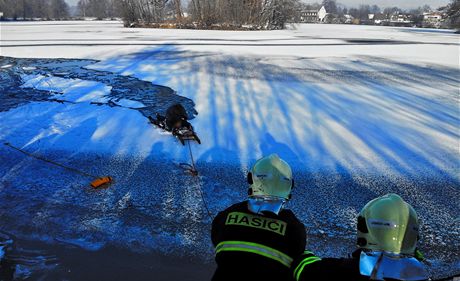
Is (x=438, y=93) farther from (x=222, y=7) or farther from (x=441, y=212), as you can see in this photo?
(x=222, y=7)

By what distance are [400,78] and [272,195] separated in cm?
1116

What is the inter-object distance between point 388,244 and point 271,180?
644 millimetres

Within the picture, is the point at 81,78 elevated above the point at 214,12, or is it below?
below

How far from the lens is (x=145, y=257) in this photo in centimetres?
354

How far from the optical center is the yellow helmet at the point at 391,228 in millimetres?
1515

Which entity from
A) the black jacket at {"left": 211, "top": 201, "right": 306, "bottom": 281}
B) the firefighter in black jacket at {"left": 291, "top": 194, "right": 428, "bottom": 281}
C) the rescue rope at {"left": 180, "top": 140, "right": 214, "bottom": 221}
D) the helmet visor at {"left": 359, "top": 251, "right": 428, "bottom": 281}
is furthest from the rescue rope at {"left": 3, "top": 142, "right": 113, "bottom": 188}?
the helmet visor at {"left": 359, "top": 251, "right": 428, "bottom": 281}

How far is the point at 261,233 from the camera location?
1808mm

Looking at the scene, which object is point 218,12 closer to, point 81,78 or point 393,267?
point 81,78

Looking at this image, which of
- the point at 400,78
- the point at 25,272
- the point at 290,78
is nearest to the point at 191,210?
the point at 25,272

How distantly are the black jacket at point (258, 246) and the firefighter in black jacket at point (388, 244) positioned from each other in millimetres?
284

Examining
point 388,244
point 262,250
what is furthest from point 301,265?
point 388,244

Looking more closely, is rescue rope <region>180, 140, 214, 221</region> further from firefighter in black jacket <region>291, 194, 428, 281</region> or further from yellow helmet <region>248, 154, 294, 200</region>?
firefighter in black jacket <region>291, 194, 428, 281</region>

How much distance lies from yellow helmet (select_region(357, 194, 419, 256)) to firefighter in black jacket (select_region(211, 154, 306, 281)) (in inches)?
15.1

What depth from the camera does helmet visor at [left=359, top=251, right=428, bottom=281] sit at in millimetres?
1496
